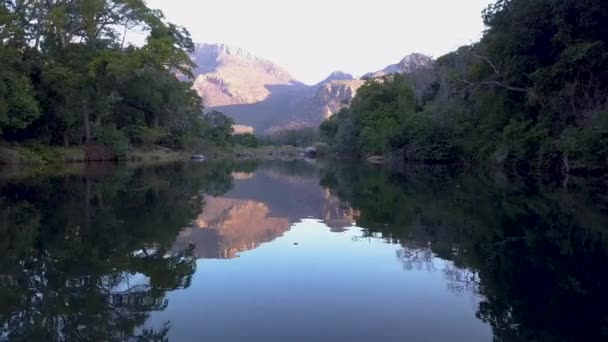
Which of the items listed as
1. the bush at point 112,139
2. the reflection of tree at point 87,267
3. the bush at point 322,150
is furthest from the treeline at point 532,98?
the bush at point 322,150

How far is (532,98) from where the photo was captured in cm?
2675

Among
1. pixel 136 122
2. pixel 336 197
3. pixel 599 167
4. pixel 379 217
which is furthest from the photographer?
pixel 136 122

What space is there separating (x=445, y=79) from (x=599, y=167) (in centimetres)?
2841

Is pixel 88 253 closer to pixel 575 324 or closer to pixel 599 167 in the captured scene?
pixel 575 324

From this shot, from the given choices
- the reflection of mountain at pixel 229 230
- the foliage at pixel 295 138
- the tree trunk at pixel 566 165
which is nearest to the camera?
the reflection of mountain at pixel 229 230

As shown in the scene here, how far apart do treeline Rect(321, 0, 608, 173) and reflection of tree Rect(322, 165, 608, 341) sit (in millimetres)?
11092

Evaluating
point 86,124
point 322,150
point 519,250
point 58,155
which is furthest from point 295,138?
point 519,250

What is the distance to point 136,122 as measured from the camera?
45.2m

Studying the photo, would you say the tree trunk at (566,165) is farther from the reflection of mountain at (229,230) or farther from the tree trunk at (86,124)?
the tree trunk at (86,124)

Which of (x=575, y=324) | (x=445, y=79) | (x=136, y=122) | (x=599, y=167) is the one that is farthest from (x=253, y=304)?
(x=445, y=79)

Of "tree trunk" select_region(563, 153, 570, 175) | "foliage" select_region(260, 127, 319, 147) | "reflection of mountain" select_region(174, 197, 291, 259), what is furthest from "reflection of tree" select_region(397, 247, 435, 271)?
"foliage" select_region(260, 127, 319, 147)

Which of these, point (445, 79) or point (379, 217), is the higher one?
point (445, 79)

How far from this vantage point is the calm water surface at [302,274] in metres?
4.23

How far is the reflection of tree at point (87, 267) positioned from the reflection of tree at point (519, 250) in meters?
3.00
